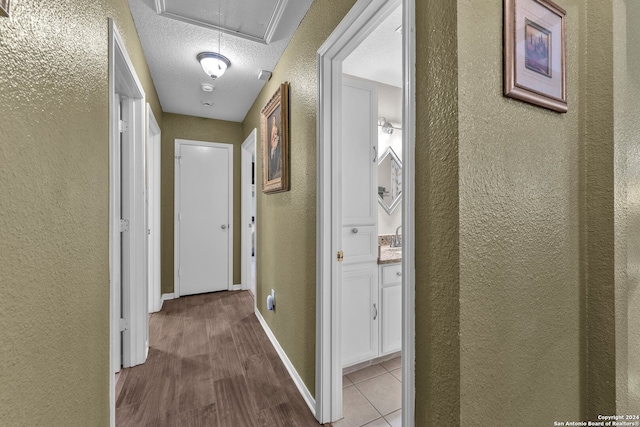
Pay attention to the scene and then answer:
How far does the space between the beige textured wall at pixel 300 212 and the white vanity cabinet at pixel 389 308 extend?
2.24 feet

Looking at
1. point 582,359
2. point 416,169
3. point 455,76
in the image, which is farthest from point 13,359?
point 582,359

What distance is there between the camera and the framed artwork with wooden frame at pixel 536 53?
35.6 inches

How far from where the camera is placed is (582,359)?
1.13 meters

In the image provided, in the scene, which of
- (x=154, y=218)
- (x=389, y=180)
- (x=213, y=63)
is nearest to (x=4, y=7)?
(x=213, y=63)

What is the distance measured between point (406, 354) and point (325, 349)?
0.75 metres

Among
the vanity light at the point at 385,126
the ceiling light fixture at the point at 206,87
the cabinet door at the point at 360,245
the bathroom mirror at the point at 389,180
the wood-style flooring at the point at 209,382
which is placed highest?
the ceiling light fixture at the point at 206,87

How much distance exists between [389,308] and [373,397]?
629 millimetres

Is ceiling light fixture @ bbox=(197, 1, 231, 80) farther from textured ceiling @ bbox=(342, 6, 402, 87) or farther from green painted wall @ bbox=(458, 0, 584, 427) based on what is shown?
green painted wall @ bbox=(458, 0, 584, 427)

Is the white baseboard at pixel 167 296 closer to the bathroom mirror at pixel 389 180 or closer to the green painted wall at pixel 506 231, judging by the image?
the bathroom mirror at pixel 389 180

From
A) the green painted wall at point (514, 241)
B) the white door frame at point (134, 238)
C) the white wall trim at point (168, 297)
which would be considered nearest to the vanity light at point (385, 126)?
the green painted wall at point (514, 241)

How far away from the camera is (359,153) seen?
211 centimetres

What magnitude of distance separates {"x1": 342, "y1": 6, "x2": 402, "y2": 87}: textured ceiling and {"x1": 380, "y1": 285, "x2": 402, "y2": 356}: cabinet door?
1.89 meters

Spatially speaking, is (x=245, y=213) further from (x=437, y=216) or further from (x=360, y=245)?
(x=437, y=216)

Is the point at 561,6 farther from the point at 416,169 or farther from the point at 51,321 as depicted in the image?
the point at 51,321
